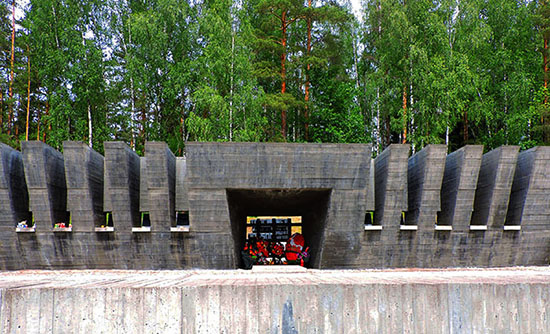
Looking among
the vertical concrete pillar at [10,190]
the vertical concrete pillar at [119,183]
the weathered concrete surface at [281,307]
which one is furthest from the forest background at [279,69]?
the weathered concrete surface at [281,307]

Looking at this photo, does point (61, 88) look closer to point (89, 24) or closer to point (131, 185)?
point (89, 24)

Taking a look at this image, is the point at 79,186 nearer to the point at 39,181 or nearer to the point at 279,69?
the point at 39,181

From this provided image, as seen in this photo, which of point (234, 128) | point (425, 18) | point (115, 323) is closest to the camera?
point (115, 323)

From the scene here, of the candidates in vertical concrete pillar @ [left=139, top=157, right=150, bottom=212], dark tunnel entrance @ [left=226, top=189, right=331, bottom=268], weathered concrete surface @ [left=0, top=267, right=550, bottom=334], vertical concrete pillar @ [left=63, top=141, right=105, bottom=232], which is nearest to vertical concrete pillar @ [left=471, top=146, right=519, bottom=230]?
dark tunnel entrance @ [left=226, top=189, right=331, bottom=268]

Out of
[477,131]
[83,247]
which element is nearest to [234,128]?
[83,247]

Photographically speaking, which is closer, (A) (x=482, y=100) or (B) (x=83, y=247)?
(B) (x=83, y=247)

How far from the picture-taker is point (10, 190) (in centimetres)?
1481

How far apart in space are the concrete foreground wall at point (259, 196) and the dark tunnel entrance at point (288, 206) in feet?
0.54

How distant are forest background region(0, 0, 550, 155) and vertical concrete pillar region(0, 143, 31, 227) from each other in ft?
34.2

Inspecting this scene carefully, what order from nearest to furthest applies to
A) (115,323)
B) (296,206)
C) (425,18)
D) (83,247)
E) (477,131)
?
(115,323), (83,247), (296,206), (425,18), (477,131)

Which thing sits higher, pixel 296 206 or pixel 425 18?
pixel 425 18

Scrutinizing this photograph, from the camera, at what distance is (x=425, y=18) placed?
28062 mm

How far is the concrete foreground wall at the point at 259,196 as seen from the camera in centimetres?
1455

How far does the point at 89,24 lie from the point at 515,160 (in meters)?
26.1
